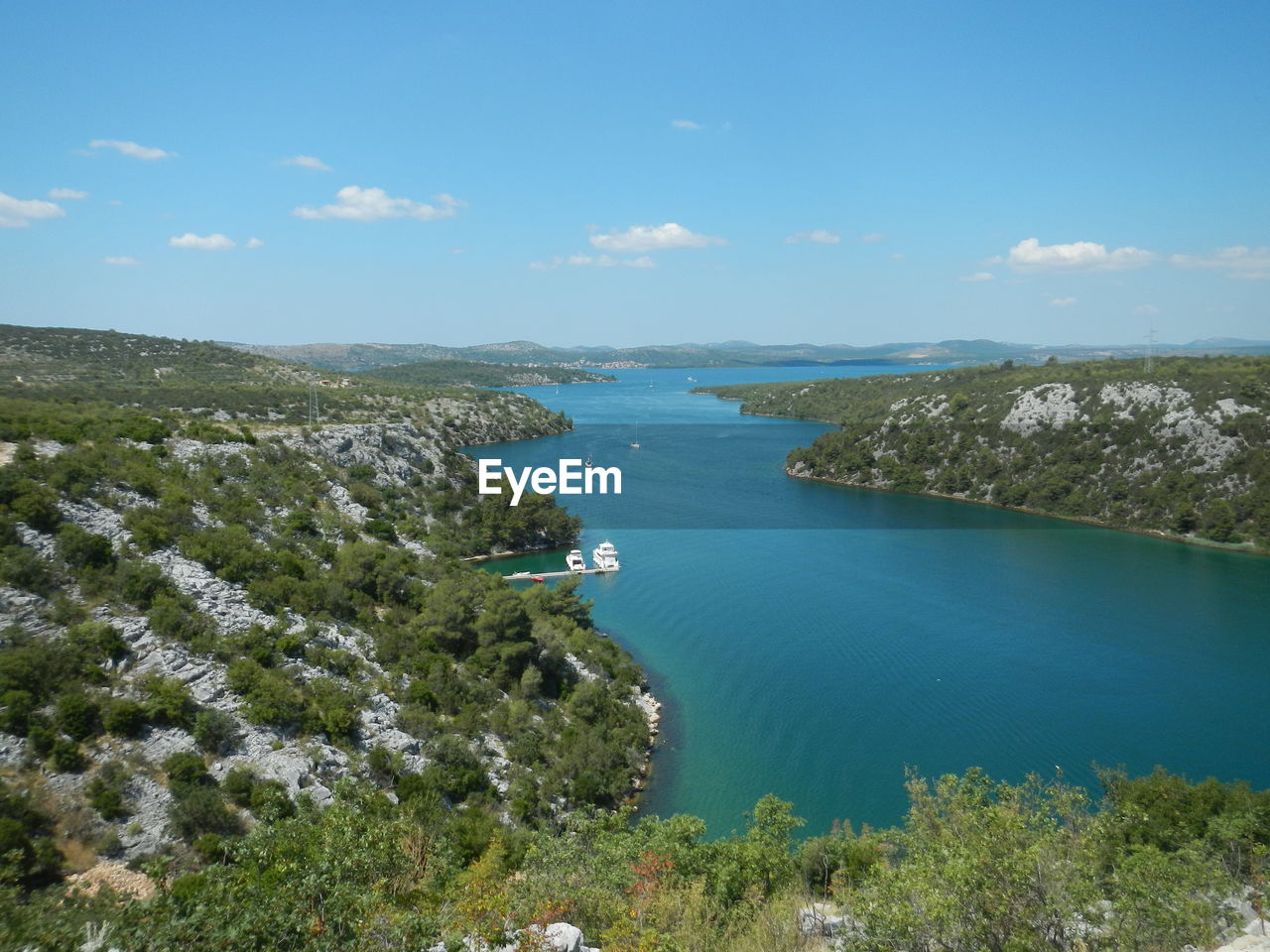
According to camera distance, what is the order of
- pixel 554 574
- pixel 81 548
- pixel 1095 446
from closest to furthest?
pixel 81 548
pixel 554 574
pixel 1095 446

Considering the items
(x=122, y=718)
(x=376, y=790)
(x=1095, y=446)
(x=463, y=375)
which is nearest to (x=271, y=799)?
(x=376, y=790)

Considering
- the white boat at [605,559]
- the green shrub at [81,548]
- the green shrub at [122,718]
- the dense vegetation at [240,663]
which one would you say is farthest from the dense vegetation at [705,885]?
the white boat at [605,559]

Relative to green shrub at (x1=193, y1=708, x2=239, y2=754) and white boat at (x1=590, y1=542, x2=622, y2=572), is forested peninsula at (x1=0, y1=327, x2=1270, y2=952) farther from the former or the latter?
white boat at (x1=590, y1=542, x2=622, y2=572)

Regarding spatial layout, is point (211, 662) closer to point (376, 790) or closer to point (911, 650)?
point (376, 790)

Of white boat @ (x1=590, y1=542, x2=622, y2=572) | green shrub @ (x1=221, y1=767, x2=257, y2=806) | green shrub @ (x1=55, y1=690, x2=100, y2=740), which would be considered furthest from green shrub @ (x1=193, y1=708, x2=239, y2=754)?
white boat @ (x1=590, y1=542, x2=622, y2=572)

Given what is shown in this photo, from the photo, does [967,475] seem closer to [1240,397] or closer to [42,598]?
[1240,397]

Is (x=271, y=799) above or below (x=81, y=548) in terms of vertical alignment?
below

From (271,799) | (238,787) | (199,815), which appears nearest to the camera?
(199,815)

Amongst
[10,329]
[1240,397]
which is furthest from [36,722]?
[10,329]
